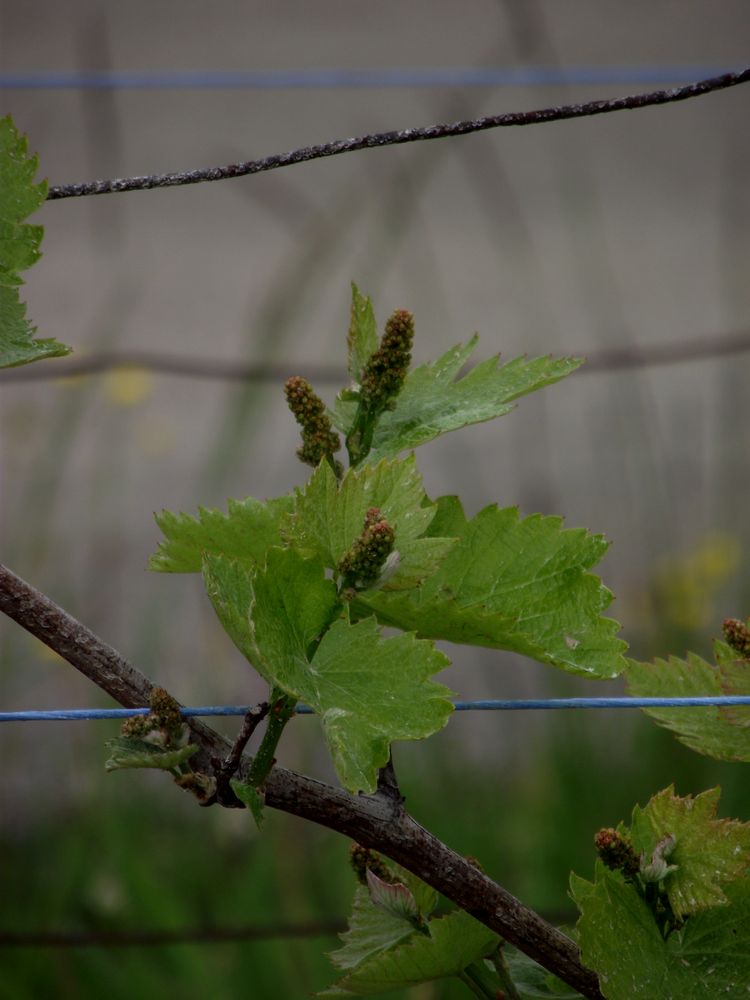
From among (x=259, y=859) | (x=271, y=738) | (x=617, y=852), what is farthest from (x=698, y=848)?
(x=259, y=859)

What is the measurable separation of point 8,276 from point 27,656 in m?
1.25

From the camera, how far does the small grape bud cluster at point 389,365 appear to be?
1.20 feet

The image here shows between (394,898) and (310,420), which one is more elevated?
(310,420)

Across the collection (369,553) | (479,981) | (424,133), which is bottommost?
(479,981)

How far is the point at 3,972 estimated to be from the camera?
3.76ft

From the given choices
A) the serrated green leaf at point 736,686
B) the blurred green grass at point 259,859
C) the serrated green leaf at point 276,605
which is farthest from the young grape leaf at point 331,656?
the blurred green grass at point 259,859

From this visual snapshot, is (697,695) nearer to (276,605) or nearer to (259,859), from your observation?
(276,605)

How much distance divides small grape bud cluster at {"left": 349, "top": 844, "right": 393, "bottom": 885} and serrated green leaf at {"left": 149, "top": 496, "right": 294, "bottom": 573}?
11 cm

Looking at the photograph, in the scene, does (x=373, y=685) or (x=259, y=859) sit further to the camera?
(x=259, y=859)

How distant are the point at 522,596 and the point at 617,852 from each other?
8 centimetres

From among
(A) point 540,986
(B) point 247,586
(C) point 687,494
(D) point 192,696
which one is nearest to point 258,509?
(B) point 247,586

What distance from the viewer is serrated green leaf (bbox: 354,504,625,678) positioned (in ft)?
1.12

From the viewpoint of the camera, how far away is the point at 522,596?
36 centimetres

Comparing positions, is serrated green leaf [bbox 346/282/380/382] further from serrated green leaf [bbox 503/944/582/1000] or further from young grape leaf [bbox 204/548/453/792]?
serrated green leaf [bbox 503/944/582/1000]
